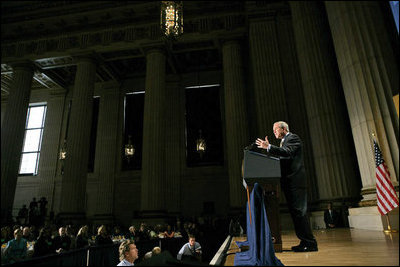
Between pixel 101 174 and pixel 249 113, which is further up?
pixel 249 113

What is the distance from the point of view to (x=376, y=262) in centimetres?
216

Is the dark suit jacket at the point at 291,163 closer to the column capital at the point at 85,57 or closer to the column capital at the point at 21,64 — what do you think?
the column capital at the point at 85,57

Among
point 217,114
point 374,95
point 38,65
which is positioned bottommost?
point 374,95

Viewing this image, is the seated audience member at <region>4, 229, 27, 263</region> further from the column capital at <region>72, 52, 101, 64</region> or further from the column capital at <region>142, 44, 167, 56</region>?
the column capital at <region>72, 52, 101, 64</region>

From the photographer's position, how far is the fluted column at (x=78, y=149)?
43.5 ft

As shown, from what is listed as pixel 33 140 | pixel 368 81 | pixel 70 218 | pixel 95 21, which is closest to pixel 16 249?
pixel 368 81

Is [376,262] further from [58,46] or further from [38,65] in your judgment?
[38,65]

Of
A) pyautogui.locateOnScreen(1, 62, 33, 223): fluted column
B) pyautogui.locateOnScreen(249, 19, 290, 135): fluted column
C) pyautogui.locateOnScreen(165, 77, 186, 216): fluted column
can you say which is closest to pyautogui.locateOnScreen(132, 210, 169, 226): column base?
pyautogui.locateOnScreen(165, 77, 186, 216): fluted column

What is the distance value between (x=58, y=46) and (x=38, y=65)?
84.2 inches

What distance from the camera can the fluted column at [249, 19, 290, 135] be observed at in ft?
35.9

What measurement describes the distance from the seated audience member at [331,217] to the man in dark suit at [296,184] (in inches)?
180

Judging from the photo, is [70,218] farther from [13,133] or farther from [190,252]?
[190,252]

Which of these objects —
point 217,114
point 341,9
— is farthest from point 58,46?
point 341,9

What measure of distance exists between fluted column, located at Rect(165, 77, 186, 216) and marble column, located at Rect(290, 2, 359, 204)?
10693 millimetres
